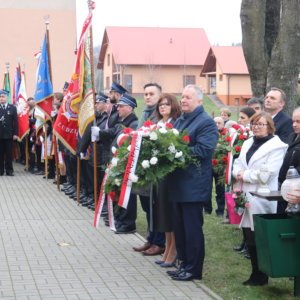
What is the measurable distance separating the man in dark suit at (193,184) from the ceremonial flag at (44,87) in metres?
9.26

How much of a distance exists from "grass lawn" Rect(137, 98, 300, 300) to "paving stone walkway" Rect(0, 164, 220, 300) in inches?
10.7

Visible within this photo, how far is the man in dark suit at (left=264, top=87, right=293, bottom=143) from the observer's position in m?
8.20

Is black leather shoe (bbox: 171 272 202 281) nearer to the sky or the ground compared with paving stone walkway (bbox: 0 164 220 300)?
nearer to the sky

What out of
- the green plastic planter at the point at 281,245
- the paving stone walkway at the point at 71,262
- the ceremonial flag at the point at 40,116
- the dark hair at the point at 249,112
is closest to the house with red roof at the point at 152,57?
the ceremonial flag at the point at 40,116

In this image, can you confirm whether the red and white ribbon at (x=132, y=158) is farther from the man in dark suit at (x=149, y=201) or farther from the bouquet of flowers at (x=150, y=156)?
the man in dark suit at (x=149, y=201)

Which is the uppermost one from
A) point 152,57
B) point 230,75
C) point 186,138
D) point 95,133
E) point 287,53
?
point 152,57

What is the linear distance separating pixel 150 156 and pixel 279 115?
5.98 feet

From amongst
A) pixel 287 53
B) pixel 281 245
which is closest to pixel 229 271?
pixel 281 245

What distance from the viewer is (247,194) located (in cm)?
731

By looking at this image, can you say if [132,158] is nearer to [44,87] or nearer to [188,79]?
[44,87]

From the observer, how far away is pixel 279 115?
27.2ft

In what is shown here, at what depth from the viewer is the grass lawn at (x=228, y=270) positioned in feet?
22.9

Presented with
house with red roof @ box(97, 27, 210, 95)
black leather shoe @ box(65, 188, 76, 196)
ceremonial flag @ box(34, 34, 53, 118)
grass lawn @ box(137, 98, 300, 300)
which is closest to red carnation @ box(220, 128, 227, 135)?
grass lawn @ box(137, 98, 300, 300)

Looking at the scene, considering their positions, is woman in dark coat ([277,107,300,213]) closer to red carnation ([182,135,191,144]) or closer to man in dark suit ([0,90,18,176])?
red carnation ([182,135,191,144])
